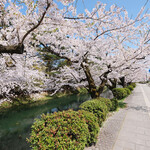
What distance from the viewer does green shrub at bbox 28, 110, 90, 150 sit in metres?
2.65

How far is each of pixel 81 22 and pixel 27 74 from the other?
6.58 m

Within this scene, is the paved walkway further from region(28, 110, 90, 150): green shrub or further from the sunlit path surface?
region(28, 110, 90, 150): green shrub

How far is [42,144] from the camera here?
8.56 feet

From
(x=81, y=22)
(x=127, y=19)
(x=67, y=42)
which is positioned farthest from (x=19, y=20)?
(x=127, y=19)

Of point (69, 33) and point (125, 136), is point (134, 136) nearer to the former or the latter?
point (125, 136)

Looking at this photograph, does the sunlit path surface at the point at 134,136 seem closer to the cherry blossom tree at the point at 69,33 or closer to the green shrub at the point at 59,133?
the green shrub at the point at 59,133

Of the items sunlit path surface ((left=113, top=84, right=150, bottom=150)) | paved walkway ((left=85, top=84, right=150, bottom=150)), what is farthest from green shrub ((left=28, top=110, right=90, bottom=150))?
sunlit path surface ((left=113, top=84, right=150, bottom=150))

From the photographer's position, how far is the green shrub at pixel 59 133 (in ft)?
8.70

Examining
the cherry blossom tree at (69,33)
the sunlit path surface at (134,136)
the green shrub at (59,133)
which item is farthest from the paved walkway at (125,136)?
the cherry blossom tree at (69,33)

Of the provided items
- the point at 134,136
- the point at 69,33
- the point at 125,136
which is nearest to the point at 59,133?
the point at 125,136

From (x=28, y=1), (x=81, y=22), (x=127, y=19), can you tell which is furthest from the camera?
(x=127, y=19)

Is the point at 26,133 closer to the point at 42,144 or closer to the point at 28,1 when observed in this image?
the point at 42,144

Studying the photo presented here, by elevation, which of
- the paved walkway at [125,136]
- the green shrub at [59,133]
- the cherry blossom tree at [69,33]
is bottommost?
the paved walkway at [125,136]

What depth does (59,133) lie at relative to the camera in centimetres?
282
